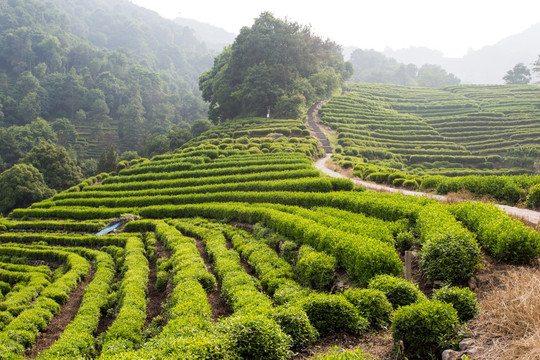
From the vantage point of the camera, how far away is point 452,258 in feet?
32.5

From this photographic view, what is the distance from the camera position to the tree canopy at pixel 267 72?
63000mm

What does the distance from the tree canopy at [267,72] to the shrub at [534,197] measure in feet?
153

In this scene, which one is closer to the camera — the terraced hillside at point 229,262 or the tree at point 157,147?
the terraced hillside at point 229,262

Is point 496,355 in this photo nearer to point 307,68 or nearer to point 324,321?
point 324,321

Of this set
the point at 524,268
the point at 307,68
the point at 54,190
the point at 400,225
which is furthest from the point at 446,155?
the point at 54,190

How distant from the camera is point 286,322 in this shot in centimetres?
852

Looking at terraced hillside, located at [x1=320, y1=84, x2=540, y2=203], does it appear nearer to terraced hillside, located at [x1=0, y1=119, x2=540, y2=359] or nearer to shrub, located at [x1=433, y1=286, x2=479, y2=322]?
terraced hillside, located at [x1=0, y1=119, x2=540, y2=359]

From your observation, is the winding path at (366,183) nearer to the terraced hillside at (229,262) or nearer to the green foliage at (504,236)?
the green foliage at (504,236)

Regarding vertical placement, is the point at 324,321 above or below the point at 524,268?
below

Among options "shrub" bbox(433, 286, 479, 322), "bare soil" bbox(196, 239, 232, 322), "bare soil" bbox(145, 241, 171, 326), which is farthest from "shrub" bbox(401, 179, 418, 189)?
"shrub" bbox(433, 286, 479, 322)

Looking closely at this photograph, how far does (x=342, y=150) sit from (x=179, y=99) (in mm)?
93447

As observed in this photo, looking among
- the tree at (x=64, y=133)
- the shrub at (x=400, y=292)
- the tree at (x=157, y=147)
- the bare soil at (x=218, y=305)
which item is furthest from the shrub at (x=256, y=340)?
the tree at (x=64, y=133)

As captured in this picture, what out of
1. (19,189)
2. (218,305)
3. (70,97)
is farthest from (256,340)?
(70,97)

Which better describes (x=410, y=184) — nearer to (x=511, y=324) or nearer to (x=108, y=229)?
(x=511, y=324)
